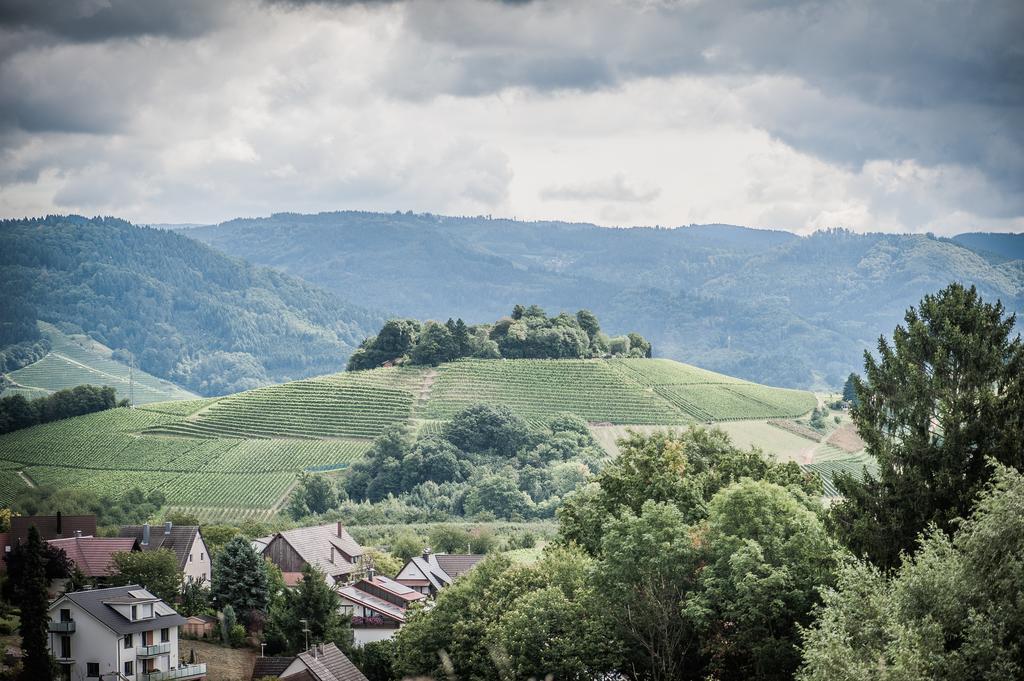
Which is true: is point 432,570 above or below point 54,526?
below

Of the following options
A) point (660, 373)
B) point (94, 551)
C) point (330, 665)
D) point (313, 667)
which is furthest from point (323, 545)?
point (660, 373)

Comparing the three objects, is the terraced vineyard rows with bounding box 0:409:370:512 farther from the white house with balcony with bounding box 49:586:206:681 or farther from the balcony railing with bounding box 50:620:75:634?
the balcony railing with bounding box 50:620:75:634

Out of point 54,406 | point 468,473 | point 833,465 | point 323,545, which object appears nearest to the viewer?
point 323,545

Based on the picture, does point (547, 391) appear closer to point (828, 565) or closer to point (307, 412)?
point (307, 412)

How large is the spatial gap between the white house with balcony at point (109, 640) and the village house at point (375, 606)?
36.1 feet

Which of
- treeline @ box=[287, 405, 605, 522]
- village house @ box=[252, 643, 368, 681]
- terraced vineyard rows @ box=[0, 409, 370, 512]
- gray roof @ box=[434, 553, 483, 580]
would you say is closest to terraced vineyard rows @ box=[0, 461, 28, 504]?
terraced vineyard rows @ box=[0, 409, 370, 512]

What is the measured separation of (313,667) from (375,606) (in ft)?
66.4

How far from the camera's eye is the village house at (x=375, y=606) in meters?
62.2

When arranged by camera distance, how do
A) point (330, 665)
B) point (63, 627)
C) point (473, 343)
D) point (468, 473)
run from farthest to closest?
1. point (473, 343)
2. point (468, 473)
3. point (63, 627)
4. point (330, 665)

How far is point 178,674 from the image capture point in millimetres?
49000

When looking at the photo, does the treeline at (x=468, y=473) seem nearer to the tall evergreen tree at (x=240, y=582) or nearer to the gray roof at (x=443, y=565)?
the gray roof at (x=443, y=565)

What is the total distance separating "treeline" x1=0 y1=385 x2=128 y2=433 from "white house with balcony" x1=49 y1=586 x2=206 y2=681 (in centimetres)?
7677

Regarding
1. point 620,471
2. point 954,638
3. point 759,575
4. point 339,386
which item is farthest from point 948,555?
point 339,386

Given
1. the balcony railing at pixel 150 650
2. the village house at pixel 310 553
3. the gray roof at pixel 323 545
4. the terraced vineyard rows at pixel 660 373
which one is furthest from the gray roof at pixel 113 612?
the terraced vineyard rows at pixel 660 373
